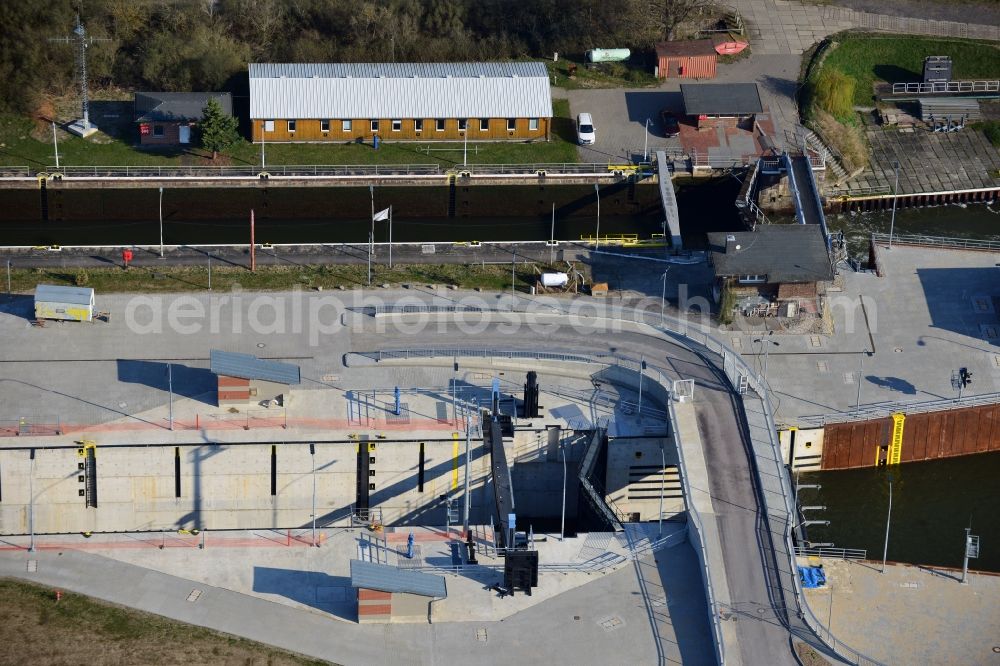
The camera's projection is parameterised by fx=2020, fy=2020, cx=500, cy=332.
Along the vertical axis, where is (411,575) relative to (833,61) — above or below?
below

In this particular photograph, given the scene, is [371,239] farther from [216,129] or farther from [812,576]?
[812,576]

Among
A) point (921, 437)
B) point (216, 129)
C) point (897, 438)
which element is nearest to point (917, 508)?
point (897, 438)

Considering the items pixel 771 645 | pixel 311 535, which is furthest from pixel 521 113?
pixel 771 645

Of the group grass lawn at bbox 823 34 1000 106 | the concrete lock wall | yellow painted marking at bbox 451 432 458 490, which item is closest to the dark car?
grass lawn at bbox 823 34 1000 106

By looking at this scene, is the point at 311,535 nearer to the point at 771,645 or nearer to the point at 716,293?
the point at 771,645

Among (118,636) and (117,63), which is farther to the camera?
(117,63)

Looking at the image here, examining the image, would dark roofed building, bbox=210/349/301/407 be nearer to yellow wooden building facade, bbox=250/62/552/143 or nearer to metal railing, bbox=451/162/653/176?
metal railing, bbox=451/162/653/176
